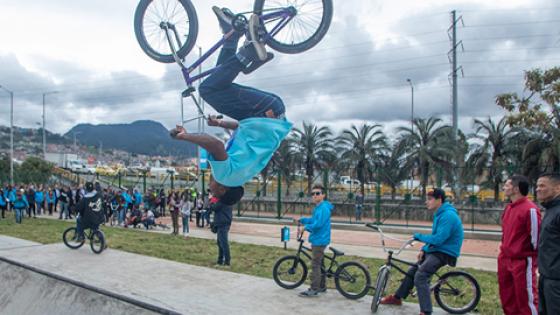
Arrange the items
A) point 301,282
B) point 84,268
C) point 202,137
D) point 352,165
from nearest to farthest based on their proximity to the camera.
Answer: point 202,137 < point 301,282 < point 84,268 < point 352,165

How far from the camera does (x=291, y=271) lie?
342 inches

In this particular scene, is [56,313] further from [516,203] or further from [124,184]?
[124,184]

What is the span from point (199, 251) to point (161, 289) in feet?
17.6

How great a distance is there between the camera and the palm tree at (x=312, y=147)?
110ft

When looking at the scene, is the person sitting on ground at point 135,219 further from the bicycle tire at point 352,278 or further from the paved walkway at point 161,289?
the bicycle tire at point 352,278

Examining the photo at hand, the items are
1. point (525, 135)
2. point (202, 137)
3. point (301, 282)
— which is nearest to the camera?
point (202, 137)

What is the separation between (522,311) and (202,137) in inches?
180

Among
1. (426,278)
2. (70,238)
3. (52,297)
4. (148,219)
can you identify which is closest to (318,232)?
(426,278)

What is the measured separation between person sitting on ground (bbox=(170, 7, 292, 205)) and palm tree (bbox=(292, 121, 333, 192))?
26.7m

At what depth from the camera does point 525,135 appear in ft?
83.6

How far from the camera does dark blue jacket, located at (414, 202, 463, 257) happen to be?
6.41 meters

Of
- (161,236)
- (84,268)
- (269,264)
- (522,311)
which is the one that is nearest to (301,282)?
(269,264)

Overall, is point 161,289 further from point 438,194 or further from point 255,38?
point 438,194

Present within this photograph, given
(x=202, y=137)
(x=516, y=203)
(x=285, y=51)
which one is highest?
(x=285, y=51)
